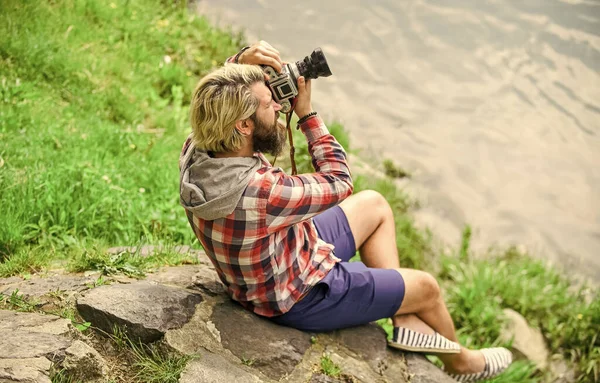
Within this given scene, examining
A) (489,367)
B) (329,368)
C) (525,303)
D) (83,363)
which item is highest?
(83,363)

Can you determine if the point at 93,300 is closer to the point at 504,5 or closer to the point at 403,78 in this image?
the point at 403,78

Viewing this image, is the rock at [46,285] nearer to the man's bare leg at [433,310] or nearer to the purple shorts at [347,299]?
the purple shorts at [347,299]

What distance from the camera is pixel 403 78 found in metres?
6.61

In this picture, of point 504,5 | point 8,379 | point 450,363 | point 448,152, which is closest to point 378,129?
point 448,152

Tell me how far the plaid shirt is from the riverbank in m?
0.61

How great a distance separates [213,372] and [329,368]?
21.0 inches

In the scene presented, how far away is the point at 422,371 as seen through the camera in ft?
9.02

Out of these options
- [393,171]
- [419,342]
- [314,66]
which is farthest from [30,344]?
[393,171]

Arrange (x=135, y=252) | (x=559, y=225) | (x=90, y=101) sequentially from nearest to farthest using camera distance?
(x=135, y=252), (x=90, y=101), (x=559, y=225)

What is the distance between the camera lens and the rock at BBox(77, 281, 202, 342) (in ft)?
7.41

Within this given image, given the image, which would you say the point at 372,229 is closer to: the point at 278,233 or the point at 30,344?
the point at 278,233

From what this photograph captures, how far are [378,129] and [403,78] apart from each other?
35.9 inches

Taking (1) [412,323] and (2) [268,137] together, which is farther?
(1) [412,323]

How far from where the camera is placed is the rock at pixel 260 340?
7.73 ft
